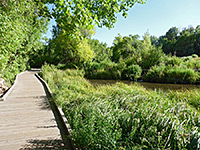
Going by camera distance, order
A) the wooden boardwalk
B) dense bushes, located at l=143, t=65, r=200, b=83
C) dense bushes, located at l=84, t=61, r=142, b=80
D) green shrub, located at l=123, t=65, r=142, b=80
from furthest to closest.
Answer: dense bushes, located at l=84, t=61, r=142, b=80 < green shrub, located at l=123, t=65, r=142, b=80 < dense bushes, located at l=143, t=65, r=200, b=83 < the wooden boardwalk

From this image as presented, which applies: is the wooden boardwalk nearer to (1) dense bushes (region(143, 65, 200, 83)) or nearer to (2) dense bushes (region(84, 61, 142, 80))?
(2) dense bushes (region(84, 61, 142, 80))

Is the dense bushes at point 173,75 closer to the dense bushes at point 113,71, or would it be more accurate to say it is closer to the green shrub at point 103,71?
the dense bushes at point 113,71

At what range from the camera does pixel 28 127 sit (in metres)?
3.12

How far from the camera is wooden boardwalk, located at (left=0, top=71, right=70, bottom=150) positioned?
2454 mm

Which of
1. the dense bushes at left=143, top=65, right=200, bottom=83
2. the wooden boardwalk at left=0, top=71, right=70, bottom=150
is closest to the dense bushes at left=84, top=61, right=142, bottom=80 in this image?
the dense bushes at left=143, top=65, right=200, bottom=83

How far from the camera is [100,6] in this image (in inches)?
169

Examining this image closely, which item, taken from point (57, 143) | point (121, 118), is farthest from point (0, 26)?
point (121, 118)

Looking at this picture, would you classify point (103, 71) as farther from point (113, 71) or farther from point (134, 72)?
point (134, 72)

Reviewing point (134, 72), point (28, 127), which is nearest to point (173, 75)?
point (134, 72)

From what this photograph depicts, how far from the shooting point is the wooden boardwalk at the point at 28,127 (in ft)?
8.05

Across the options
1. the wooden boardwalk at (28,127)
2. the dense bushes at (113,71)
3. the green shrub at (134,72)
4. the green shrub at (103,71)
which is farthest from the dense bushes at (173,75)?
the wooden boardwalk at (28,127)

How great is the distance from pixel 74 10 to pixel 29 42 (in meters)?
10.1

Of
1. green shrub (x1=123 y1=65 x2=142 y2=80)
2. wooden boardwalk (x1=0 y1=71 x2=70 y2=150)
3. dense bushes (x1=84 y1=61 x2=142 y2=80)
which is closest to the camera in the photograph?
wooden boardwalk (x1=0 y1=71 x2=70 y2=150)

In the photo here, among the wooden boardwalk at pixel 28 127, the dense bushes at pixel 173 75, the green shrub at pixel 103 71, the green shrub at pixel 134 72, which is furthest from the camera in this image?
the green shrub at pixel 103 71
